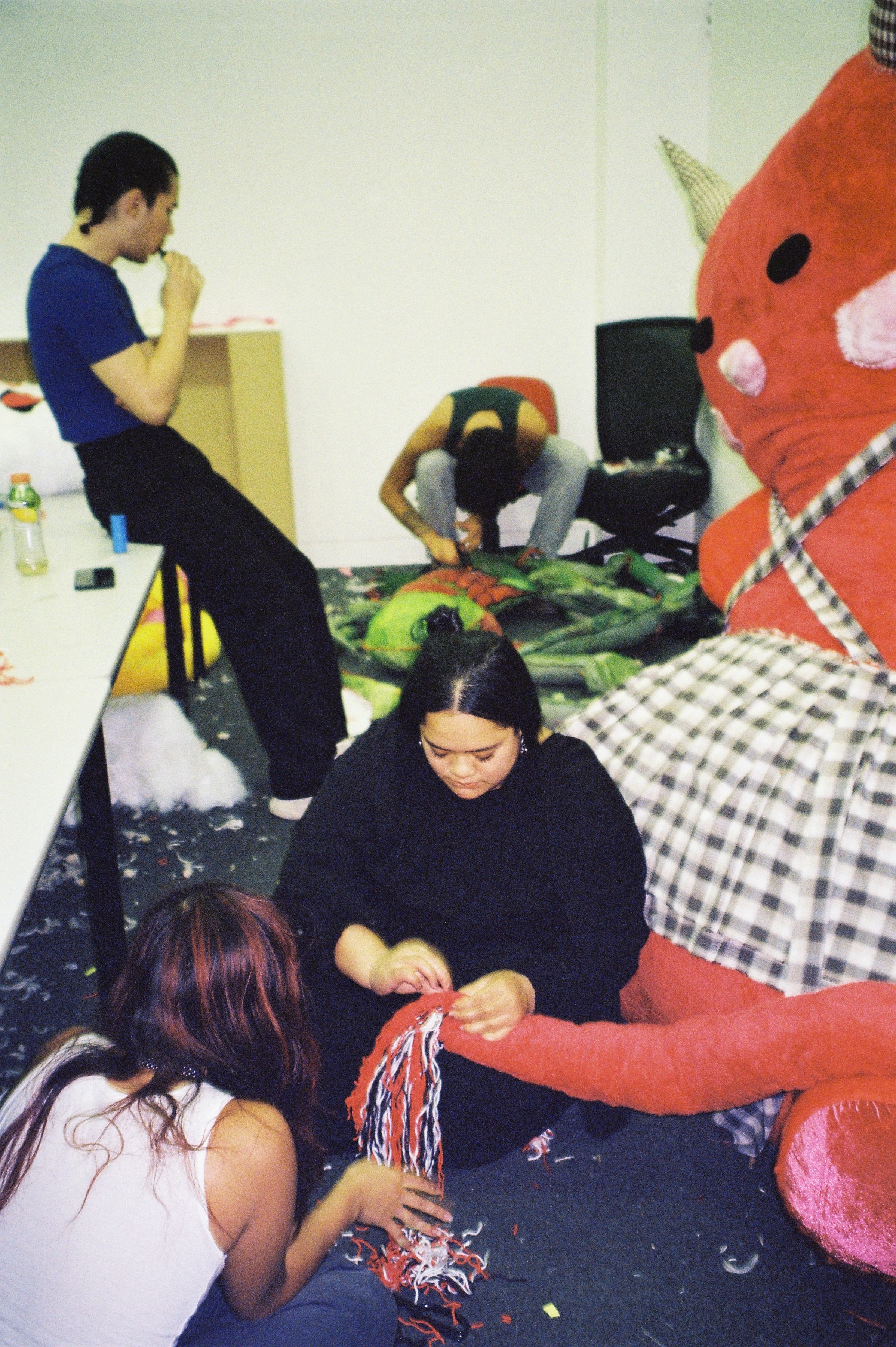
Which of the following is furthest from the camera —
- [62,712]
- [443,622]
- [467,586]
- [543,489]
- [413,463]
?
[543,489]

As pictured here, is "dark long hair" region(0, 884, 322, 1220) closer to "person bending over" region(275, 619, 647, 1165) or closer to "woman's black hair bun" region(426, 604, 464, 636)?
"person bending over" region(275, 619, 647, 1165)

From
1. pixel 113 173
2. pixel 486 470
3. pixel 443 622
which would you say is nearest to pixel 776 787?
pixel 443 622

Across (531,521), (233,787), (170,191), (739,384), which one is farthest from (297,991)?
(531,521)

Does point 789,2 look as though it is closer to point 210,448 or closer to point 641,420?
point 641,420

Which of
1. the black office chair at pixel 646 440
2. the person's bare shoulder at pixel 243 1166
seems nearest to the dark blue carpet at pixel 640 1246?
the person's bare shoulder at pixel 243 1166

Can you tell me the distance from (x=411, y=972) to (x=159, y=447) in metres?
1.38

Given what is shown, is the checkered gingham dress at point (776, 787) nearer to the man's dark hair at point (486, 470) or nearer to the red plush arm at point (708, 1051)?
the red plush arm at point (708, 1051)

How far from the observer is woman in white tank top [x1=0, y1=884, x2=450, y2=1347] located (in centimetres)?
80

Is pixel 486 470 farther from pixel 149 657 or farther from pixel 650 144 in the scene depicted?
pixel 650 144

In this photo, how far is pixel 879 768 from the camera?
3.72 feet

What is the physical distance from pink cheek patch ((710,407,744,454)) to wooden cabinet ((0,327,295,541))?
2.51 metres

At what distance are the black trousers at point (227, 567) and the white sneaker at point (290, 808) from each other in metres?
0.11

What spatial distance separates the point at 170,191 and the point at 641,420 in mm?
2460

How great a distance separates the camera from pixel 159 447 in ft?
6.96
